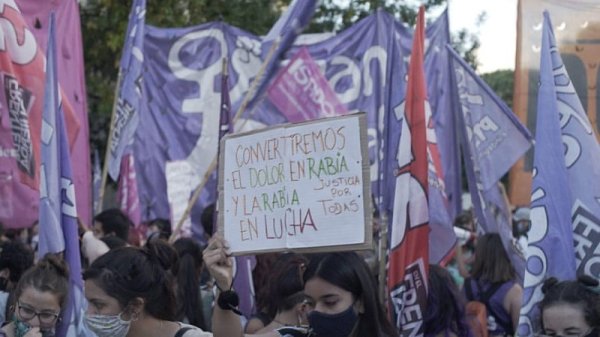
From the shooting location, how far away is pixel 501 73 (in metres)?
48.6

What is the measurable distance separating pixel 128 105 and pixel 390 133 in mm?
3176

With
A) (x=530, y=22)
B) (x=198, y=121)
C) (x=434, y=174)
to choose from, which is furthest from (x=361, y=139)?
(x=198, y=121)

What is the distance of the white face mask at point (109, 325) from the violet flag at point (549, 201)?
5.26 feet

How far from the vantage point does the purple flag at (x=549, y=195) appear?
184 inches

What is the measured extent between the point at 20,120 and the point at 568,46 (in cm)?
377

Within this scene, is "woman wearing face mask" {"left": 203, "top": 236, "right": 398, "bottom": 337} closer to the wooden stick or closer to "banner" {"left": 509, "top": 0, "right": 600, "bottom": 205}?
the wooden stick

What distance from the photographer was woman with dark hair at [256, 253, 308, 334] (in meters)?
5.25

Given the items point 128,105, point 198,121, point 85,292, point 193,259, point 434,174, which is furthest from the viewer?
point 198,121

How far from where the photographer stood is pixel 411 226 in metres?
6.11

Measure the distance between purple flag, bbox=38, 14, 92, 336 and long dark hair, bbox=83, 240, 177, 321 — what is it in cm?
30

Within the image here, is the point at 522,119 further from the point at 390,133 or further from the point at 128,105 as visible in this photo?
the point at 128,105

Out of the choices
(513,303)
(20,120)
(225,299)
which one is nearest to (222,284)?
(225,299)

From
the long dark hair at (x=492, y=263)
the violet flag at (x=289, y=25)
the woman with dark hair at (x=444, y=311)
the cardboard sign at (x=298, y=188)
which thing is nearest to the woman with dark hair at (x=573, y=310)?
the cardboard sign at (x=298, y=188)

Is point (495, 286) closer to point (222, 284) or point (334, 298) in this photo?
point (334, 298)
